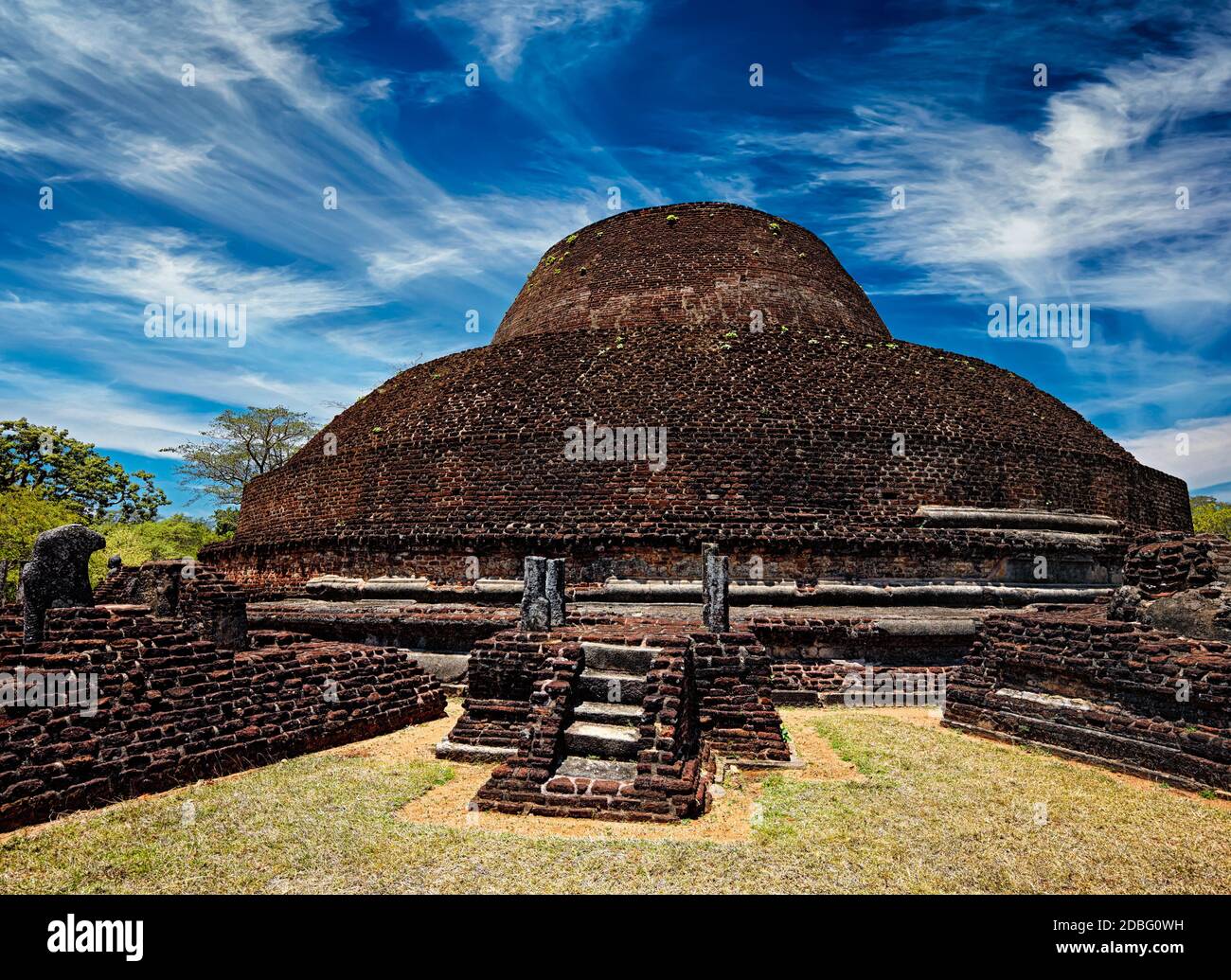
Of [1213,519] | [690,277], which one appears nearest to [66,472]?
[690,277]

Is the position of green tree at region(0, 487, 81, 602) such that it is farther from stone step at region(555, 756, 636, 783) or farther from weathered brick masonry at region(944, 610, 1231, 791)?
weathered brick masonry at region(944, 610, 1231, 791)

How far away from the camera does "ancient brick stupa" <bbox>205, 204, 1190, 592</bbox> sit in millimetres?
10594

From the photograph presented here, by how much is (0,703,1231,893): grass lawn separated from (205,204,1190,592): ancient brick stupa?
516 cm

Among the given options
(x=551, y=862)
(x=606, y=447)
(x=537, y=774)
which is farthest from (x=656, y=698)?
(x=606, y=447)

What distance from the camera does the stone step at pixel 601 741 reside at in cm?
514

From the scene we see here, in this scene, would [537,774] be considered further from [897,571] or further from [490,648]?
[897,571]

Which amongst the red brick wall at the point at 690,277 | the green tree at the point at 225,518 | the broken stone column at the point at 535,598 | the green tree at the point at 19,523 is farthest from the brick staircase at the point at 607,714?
the green tree at the point at 225,518

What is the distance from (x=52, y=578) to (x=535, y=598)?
4174mm

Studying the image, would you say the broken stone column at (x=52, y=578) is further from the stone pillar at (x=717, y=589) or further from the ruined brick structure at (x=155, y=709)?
the stone pillar at (x=717, y=589)

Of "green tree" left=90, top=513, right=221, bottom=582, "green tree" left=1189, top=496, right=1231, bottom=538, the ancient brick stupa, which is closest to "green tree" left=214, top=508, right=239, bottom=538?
"green tree" left=90, top=513, right=221, bottom=582

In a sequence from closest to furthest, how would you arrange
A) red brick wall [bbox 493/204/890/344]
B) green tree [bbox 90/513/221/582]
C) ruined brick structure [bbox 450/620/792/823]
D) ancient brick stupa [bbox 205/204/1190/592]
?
ruined brick structure [bbox 450/620/792/823], ancient brick stupa [bbox 205/204/1190/592], red brick wall [bbox 493/204/890/344], green tree [bbox 90/513/221/582]

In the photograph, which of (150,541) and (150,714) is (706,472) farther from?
(150,541)

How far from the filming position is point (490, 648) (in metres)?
6.64

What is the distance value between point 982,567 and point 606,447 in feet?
20.9
